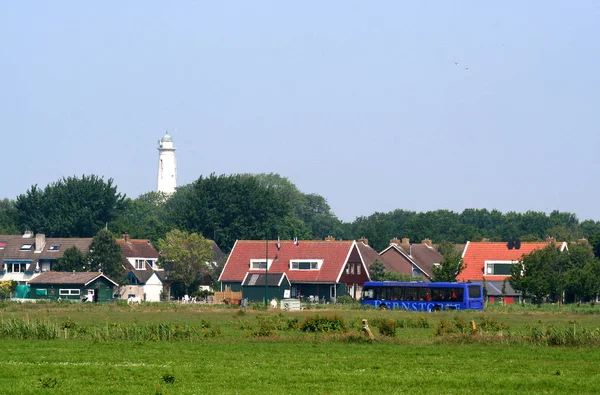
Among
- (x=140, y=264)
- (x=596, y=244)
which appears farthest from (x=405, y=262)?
(x=140, y=264)

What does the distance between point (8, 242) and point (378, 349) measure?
84.8 metres

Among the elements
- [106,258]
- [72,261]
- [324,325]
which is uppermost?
[106,258]

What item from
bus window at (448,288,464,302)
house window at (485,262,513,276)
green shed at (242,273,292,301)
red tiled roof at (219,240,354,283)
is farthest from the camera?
house window at (485,262,513,276)

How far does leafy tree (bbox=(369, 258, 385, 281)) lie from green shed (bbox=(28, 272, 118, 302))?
27.1m

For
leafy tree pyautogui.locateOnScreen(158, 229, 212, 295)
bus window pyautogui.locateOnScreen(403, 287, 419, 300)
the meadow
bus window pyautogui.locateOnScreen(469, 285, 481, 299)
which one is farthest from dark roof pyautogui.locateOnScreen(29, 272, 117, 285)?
the meadow

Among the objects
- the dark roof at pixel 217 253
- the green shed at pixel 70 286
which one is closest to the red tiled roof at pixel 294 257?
the dark roof at pixel 217 253

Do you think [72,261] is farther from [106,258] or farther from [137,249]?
[137,249]

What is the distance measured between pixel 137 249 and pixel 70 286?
21002 millimetres

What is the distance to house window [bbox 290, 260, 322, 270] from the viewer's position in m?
102

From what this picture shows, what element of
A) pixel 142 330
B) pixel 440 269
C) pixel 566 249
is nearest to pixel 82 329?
pixel 142 330

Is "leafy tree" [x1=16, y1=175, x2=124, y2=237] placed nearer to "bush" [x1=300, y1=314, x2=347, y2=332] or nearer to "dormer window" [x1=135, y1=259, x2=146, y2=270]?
"dormer window" [x1=135, y1=259, x2=146, y2=270]

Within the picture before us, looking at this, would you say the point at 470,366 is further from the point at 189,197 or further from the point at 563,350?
the point at 189,197

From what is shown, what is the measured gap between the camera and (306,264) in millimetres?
102000

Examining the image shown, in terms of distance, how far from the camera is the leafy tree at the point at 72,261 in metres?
104
